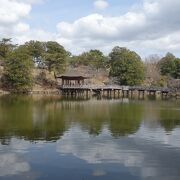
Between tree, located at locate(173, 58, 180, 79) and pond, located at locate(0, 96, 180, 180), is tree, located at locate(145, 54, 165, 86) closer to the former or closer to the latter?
tree, located at locate(173, 58, 180, 79)

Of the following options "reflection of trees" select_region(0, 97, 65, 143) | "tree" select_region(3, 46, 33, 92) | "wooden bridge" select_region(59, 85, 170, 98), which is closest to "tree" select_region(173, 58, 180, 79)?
"wooden bridge" select_region(59, 85, 170, 98)

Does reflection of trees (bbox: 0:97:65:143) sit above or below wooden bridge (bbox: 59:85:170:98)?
below

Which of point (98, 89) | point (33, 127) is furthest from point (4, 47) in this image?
point (33, 127)

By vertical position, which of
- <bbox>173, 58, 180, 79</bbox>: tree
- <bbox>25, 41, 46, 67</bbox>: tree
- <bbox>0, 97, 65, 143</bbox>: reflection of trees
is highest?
<bbox>25, 41, 46, 67</bbox>: tree

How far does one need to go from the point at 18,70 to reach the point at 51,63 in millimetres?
13090

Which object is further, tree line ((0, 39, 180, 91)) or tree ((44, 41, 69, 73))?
tree ((44, 41, 69, 73))

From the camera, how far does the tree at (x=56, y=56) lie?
82344mm

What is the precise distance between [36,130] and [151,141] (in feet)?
28.0

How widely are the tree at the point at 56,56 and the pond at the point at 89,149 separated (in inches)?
2019

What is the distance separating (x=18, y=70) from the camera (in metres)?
72.5

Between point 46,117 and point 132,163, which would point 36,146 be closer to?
point 132,163

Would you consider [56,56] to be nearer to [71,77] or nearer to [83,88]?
[71,77]

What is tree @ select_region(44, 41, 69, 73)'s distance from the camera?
82344 mm

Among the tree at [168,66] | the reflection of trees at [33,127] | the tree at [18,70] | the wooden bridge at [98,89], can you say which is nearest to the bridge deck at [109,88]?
the wooden bridge at [98,89]
